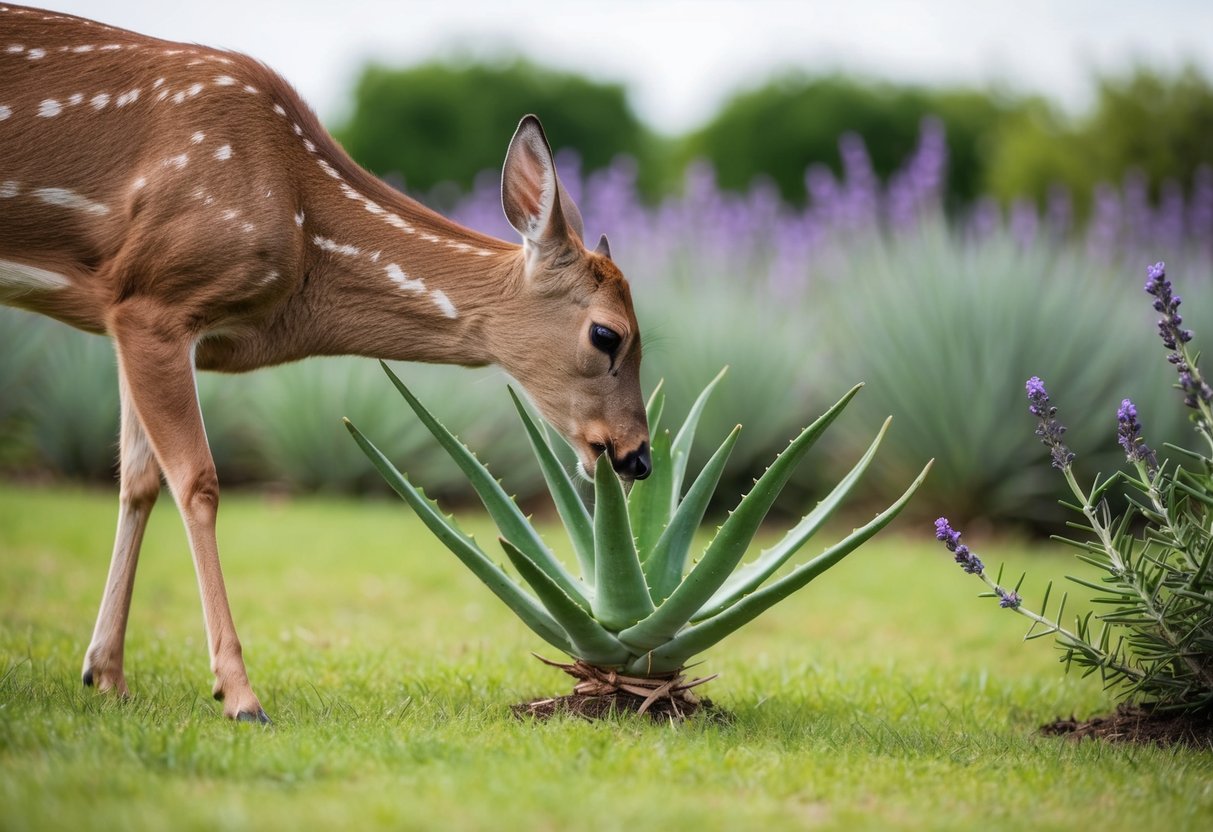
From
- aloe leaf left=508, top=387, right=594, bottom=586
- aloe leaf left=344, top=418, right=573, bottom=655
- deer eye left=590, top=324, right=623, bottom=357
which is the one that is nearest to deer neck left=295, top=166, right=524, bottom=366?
deer eye left=590, top=324, right=623, bottom=357

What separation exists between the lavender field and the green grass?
2.40m

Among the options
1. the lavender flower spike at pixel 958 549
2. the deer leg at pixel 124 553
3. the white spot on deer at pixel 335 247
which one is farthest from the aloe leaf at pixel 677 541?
the deer leg at pixel 124 553

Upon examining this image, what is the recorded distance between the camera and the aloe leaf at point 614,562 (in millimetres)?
3297

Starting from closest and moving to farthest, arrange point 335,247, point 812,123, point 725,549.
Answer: point 725,549 < point 335,247 < point 812,123

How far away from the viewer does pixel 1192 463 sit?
8.67 meters

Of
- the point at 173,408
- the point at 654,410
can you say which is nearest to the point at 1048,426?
the point at 654,410

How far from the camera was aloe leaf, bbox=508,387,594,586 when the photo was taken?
393cm

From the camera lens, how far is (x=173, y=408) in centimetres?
378

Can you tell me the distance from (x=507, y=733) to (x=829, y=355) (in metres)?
6.77

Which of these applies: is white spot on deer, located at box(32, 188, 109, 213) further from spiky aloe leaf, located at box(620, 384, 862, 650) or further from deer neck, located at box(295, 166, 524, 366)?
spiky aloe leaf, located at box(620, 384, 862, 650)

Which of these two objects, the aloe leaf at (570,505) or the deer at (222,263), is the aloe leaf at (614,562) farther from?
the deer at (222,263)

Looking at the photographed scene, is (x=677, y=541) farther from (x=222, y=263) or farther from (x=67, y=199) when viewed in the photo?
(x=67, y=199)

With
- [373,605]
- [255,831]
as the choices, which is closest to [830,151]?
[373,605]

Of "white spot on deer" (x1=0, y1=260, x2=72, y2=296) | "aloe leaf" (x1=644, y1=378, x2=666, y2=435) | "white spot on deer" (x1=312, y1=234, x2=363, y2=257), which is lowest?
"aloe leaf" (x1=644, y1=378, x2=666, y2=435)
